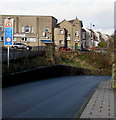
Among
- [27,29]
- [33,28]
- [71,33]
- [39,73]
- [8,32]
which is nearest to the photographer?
[8,32]

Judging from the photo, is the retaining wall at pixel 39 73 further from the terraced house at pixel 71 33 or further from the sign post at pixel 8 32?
the terraced house at pixel 71 33

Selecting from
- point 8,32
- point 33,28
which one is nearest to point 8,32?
point 8,32

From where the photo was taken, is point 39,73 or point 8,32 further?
point 39,73

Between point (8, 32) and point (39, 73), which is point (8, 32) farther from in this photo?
point (39, 73)

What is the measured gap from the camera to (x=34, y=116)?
27.4 ft

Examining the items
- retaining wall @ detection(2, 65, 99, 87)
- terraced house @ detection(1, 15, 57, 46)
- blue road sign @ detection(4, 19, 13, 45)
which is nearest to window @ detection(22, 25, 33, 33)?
terraced house @ detection(1, 15, 57, 46)

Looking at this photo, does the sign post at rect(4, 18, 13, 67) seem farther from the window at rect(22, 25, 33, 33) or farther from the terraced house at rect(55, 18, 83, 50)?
the terraced house at rect(55, 18, 83, 50)

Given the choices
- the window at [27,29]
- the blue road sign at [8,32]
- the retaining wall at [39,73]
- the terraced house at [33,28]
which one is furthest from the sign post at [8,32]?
the window at [27,29]

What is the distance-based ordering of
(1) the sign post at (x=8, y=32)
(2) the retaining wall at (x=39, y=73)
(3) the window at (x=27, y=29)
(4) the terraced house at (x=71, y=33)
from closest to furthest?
(2) the retaining wall at (x=39, y=73)
(1) the sign post at (x=8, y=32)
(3) the window at (x=27, y=29)
(4) the terraced house at (x=71, y=33)

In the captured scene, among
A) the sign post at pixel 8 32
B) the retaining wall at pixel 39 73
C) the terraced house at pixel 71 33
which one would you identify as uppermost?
the terraced house at pixel 71 33

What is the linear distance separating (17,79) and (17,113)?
9.92 meters

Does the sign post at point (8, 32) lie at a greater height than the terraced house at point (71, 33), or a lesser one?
lesser

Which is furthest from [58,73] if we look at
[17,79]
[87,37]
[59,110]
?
[87,37]

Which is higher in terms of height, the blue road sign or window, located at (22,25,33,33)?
window, located at (22,25,33,33)
